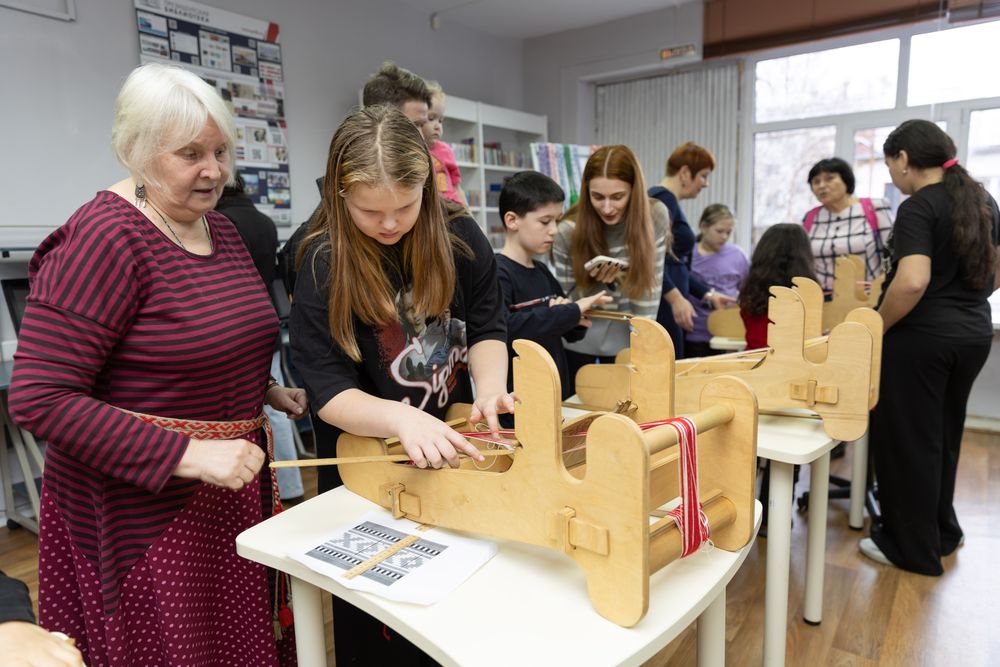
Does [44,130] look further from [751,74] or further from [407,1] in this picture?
[751,74]

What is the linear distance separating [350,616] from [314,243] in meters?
0.78

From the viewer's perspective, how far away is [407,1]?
5.07m

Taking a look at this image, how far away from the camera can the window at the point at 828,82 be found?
4879 mm

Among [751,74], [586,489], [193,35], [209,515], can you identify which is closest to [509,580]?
[586,489]

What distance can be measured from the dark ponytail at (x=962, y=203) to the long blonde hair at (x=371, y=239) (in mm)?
1822

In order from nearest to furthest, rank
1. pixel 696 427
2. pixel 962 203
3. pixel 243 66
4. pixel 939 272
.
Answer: pixel 696 427 → pixel 962 203 → pixel 939 272 → pixel 243 66

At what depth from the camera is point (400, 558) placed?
3.15 ft

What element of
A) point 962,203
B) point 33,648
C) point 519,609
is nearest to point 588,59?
point 962,203

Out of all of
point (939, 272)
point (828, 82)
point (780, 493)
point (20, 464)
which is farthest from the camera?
point (828, 82)

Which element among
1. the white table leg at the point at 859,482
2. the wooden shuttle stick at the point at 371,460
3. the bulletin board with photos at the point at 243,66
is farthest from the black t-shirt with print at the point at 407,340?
the bulletin board with photos at the point at 243,66

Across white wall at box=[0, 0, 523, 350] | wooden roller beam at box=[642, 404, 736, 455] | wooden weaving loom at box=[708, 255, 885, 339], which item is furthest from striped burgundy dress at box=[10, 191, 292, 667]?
wooden weaving loom at box=[708, 255, 885, 339]

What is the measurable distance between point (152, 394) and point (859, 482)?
2680 millimetres

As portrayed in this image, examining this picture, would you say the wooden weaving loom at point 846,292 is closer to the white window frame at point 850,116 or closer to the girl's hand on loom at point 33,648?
the white window frame at point 850,116

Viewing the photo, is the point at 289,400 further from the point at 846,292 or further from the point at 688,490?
the point at 846,292
